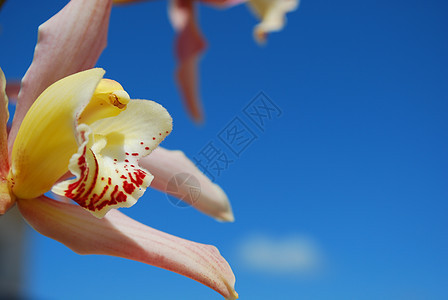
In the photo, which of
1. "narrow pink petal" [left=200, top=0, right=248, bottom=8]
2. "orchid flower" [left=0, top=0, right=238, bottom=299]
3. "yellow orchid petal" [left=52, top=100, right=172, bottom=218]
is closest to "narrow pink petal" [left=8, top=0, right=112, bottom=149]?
"orchid flower" [left=0, top=0, right=238, bottom=299]

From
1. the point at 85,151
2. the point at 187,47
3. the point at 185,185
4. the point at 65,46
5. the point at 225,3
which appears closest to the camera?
the point at 85,151

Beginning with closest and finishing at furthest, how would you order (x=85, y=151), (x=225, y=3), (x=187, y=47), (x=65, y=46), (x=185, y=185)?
(x=85, y=151) → (x=65, y=46) → (x=185, y=185) → (x=225, y=3) → (x=187, y=47)

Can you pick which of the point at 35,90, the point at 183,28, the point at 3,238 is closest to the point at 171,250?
the point at 35,90

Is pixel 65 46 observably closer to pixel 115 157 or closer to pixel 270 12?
pixel 115 157

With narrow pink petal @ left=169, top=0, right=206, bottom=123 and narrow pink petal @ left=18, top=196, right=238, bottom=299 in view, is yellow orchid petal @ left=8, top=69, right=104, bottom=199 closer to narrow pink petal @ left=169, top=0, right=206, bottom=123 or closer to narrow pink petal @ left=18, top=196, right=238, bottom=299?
narrow pink petal @ left=18, top=196, right=238, bottom=299

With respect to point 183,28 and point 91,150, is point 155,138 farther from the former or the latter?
point 183,28

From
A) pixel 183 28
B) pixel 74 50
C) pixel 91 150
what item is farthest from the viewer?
pixel 183 28

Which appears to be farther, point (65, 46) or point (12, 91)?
point (12, 91)

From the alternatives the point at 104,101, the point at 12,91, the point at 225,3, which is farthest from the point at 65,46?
the point at 225,3
